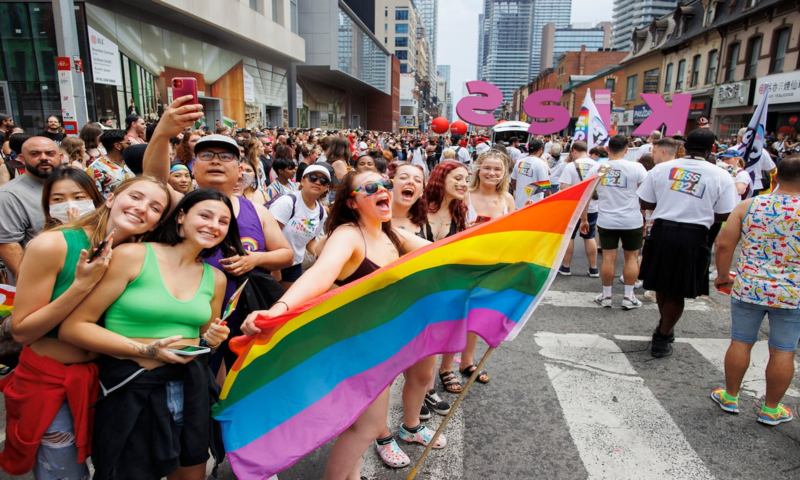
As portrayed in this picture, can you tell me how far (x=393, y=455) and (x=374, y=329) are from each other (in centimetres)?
116

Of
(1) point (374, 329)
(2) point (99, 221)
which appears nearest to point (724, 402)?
(1) point (374, 329)

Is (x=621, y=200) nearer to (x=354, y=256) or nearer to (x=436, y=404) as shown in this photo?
(x=436, y=404)

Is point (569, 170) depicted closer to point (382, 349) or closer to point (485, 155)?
point (485, 155)

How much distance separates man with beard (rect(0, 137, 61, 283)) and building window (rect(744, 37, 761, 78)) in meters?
33.6

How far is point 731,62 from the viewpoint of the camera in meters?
29.4

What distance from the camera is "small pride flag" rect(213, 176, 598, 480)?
2209mm

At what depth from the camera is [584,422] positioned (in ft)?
11.6

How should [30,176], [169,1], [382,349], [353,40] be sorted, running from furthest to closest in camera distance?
[353,40]
[169,1]
[30,176]
[382,349]

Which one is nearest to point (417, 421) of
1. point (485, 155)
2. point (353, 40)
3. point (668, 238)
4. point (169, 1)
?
point (485, 155)

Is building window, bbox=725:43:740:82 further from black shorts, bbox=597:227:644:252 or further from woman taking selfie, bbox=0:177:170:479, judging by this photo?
woman taking selfie, bbox=0:177:170:479

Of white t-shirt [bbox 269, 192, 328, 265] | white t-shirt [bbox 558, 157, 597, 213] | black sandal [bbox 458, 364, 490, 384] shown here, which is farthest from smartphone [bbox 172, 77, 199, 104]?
white t-shirt [bbox 558, 157, 597, 213]

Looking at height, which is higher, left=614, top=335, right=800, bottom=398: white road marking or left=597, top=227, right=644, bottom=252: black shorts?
left=597, top=227, right=644, bottom=252: black shorts

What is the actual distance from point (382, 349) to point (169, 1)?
17453mm

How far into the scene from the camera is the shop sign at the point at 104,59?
45.3ft
